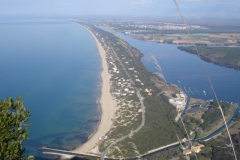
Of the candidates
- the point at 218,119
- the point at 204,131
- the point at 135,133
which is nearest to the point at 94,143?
the point at 135,133

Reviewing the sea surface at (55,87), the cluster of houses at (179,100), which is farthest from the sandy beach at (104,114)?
the cluster of houses at (179,100)

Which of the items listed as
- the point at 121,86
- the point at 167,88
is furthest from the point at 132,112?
the point at 167,88

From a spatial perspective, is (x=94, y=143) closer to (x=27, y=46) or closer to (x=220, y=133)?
(x=220, y=133)

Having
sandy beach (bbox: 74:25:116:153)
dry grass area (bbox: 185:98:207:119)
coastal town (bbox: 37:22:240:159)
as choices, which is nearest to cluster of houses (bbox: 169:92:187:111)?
coastal town (bbox: 37:22:240:159)

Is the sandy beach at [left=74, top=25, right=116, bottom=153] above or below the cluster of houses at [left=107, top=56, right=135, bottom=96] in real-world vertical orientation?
below

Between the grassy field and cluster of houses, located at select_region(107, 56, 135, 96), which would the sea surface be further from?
the grassy field

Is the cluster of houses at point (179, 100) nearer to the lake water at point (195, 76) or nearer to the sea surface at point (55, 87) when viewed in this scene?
the lake water at point (195, 76)

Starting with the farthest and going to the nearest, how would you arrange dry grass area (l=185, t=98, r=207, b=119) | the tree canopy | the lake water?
the lake water, dry grass area (l=185, t=98, r=207, b=119), the tree canopy
